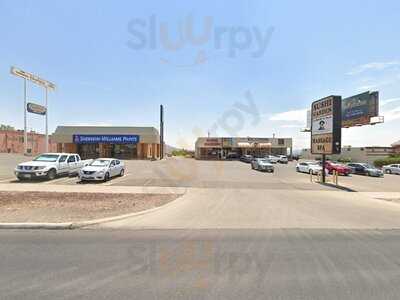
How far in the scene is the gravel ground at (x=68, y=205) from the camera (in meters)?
8.33

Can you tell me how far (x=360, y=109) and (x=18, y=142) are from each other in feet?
234

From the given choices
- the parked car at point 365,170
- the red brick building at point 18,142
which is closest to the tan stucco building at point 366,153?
the parked car at point 365,170

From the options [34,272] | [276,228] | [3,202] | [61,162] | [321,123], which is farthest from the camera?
[321,123]

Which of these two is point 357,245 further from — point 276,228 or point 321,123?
point 321,123

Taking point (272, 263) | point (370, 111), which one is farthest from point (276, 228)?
point (370, 111)

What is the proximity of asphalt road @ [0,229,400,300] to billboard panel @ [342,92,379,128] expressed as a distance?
1696 inches

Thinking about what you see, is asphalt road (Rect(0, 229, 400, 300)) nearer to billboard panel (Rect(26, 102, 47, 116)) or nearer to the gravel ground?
the gravel ground

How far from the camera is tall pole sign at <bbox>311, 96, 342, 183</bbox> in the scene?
20406 mm

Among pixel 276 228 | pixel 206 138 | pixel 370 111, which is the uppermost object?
pixel 370 111

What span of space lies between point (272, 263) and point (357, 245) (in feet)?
7.89

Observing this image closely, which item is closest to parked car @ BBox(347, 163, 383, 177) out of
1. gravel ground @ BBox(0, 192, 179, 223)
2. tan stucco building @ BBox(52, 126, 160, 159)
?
gravel ground @ BBox(0, 192, 179, 223)

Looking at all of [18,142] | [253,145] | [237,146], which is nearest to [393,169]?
[253,145]

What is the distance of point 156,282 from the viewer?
4.18 metres

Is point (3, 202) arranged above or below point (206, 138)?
below
